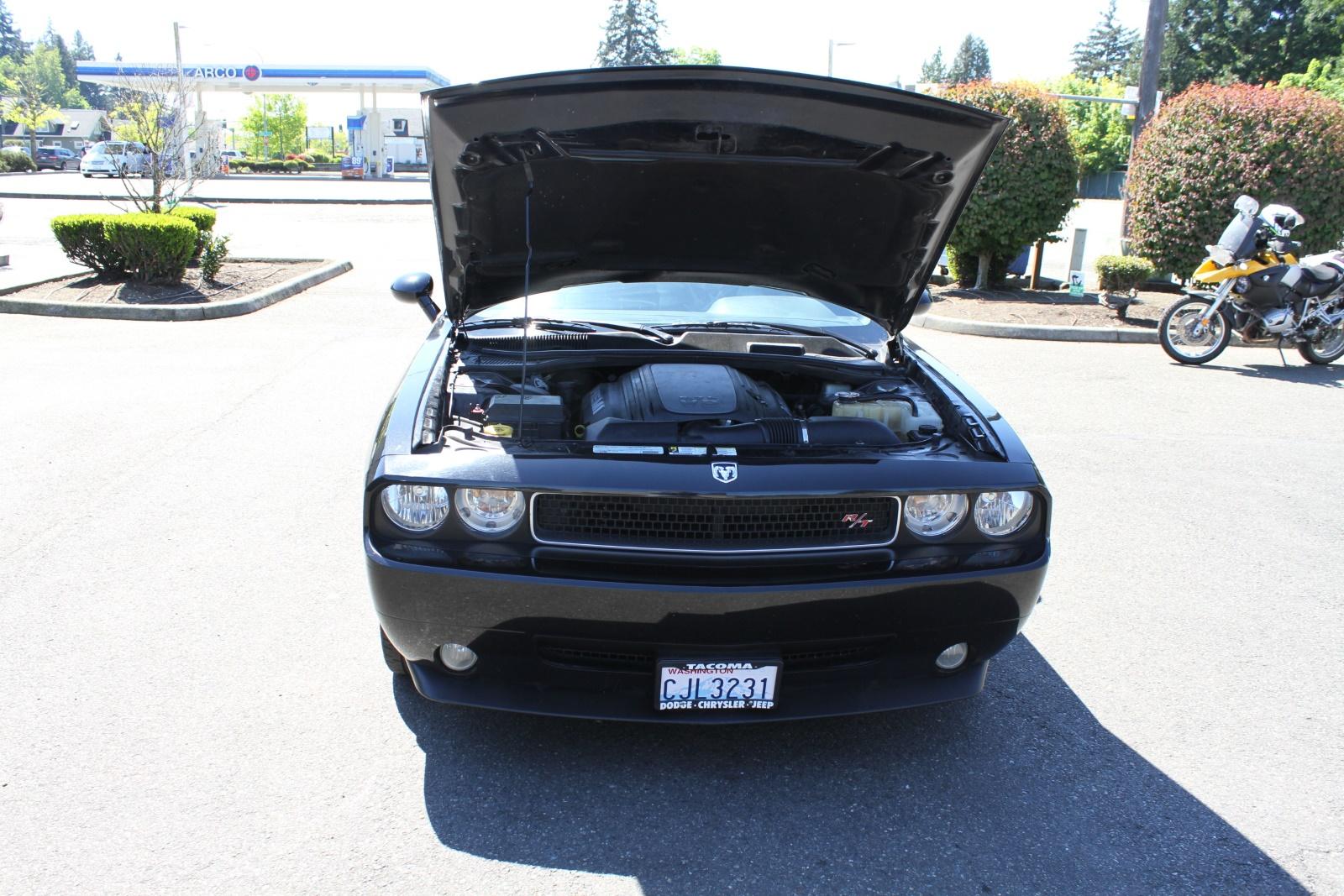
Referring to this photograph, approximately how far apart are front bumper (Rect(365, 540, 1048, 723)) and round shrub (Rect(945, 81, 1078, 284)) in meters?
10.5

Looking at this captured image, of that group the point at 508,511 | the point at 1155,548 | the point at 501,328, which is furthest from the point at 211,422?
the point at 1155,548

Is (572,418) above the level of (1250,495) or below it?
above

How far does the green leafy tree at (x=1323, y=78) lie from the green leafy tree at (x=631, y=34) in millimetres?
44998

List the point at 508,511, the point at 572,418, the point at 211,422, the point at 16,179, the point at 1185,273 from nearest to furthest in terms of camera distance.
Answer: the point at 508,511, the point at 572,418, the point at 211,422, the point at 1185,273, the point at 16,179

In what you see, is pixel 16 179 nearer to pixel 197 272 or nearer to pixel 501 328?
pixel 197 272

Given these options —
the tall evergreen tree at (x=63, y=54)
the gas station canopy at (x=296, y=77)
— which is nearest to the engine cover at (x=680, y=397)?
the gas station canopy at (x=296, y=77)

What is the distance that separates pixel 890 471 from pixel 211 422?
516 cm

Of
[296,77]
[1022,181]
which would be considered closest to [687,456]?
[1022,181]

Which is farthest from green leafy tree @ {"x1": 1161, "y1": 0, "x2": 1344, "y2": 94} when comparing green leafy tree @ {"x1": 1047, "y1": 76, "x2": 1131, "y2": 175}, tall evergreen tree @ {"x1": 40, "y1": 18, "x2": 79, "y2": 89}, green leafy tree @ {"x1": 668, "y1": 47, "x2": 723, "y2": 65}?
tall evergreen tree @ {"x1": 40, "y1": 18, "x2": 79, "y2": 89}

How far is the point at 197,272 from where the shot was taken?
12516mm

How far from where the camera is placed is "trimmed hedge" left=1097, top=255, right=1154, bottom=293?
11.9 meters

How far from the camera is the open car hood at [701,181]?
3.00 m

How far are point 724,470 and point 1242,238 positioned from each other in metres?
8.72

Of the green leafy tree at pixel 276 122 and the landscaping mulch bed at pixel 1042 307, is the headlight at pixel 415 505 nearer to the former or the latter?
the landscaping mulch bed at pixel 1042 307
